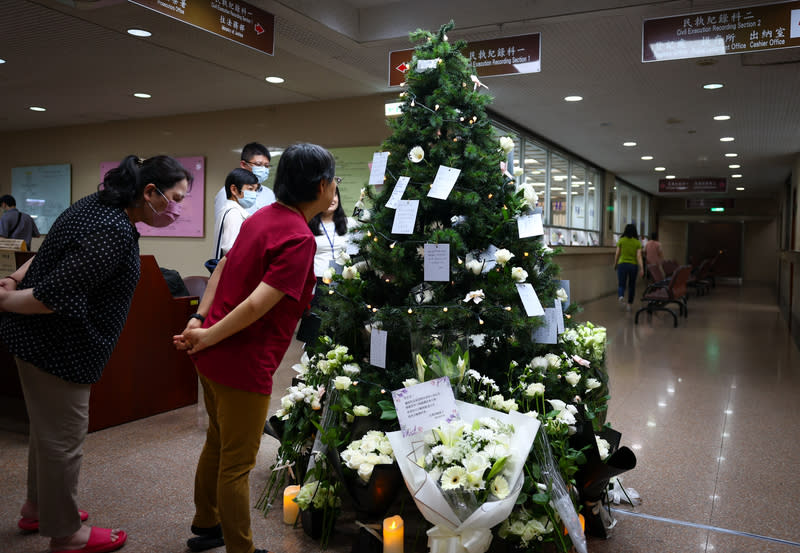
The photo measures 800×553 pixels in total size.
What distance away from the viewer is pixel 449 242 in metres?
2.34

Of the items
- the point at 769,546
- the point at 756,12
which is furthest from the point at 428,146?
the point at 756,12

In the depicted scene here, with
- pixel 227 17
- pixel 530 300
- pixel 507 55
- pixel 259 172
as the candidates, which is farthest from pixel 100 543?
pixel 507 55

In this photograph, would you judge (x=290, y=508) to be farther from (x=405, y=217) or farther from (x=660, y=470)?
(x=660, y=470)

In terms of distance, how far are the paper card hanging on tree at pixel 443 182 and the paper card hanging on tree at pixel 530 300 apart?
448 mm

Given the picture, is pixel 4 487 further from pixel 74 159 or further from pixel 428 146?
pixel 74 159

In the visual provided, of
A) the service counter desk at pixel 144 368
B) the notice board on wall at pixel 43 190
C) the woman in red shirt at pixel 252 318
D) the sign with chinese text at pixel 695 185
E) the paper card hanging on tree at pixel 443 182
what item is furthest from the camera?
the sign with chinese text at pixel 695 185

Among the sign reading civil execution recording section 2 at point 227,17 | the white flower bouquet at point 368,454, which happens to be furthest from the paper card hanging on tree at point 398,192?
the sign reading civil execution recording section 2 at point 227,17

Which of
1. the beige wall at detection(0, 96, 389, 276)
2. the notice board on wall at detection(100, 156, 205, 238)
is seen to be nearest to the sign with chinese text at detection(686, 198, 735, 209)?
the beige wall at detection(0, 96, 389, 276)

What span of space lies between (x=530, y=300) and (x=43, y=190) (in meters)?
9.84

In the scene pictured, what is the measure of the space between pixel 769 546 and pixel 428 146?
1913 millimetres

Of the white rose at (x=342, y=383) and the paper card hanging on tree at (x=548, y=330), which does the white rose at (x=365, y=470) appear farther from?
the paper card hanging on tree at (x=548, y=330)

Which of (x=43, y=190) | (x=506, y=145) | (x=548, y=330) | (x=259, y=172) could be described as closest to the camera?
(x=548, y=330)

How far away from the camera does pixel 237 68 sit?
634cm

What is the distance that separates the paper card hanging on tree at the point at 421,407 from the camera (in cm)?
199
